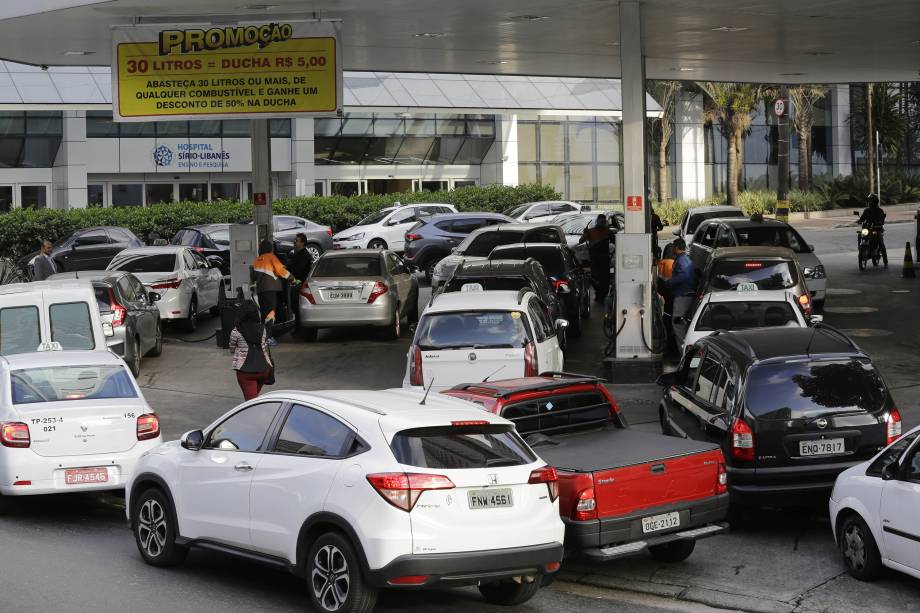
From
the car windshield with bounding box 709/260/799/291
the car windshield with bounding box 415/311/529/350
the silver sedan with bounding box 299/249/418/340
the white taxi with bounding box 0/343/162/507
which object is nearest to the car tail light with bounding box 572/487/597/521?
the white taxi with bounding box 0/343/162/507

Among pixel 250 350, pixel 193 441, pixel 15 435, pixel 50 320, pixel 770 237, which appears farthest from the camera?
pixel 770 237

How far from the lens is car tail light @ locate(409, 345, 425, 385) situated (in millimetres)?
15227

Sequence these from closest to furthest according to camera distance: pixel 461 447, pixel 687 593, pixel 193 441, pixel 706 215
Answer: pixel 461 447
pixel 687 593
pixel 193 441
pixel 706 215

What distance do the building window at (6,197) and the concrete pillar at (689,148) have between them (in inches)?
1215

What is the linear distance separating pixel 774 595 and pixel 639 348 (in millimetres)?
10027

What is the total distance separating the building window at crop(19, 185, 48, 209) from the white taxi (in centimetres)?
3719

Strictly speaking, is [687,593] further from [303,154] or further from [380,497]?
[303,154]

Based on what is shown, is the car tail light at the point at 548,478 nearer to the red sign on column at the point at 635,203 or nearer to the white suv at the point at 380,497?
the white suv at the point at 380,497

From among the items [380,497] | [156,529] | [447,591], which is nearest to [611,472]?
[447,591]

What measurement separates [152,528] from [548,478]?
3.56 meters

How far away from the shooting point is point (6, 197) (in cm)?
4834

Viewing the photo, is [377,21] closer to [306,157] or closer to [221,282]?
[221,282]

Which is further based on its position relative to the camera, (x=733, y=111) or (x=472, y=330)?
(x=733, y=111)

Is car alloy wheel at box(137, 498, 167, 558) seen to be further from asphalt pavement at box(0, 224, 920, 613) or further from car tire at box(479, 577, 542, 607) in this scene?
car tire at box(479, 577, 542, 607)
